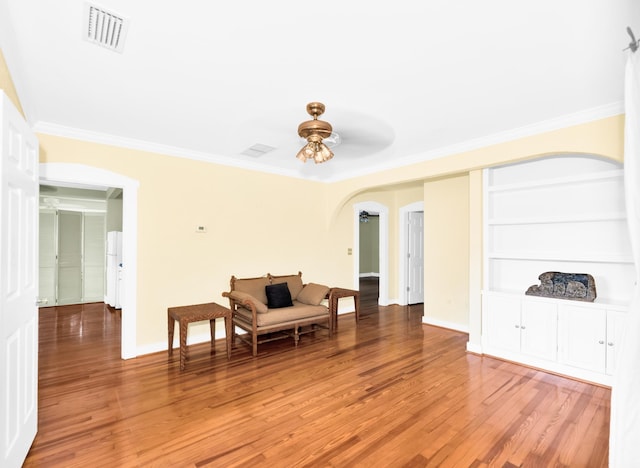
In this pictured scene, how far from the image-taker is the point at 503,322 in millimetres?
3713

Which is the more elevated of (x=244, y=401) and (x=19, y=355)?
(x=19, y=355)

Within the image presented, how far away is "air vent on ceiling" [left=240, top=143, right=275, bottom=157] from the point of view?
156 inches

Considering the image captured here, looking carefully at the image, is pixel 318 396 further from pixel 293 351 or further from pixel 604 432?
pixel 604 432

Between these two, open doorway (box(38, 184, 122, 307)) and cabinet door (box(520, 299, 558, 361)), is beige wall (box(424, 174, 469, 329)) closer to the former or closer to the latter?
cabinet door (box(520, 299, 558, 361))

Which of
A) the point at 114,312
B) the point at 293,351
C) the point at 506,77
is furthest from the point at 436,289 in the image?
the point at 114,312

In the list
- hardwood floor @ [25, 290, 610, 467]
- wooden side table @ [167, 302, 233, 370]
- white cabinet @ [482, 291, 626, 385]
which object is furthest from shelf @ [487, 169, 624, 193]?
wooden side table @ [167, 302, 233, 370]

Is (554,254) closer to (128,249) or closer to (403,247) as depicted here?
(403,247)

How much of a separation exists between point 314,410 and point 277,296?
207 centimetres

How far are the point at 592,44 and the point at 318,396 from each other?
3315 millimetres

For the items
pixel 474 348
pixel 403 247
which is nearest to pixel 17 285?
pixel 474 348

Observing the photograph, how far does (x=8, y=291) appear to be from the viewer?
172 cm

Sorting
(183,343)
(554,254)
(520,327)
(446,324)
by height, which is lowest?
(446,324)

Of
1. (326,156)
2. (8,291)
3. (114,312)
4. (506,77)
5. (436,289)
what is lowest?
(114,312)

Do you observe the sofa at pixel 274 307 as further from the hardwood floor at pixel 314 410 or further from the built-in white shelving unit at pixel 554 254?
the built-in white shelving unit at pixel 554 254
